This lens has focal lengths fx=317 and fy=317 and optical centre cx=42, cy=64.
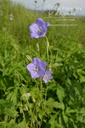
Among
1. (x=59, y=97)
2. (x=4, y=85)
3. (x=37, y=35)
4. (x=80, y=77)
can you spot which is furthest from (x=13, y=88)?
(x=37, y=35)

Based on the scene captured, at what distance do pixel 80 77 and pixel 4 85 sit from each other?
2.13ft

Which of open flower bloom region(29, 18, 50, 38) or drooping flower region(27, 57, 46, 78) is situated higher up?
open flower bloom region(29, 18, 50, 38)

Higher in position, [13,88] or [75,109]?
[13,88]

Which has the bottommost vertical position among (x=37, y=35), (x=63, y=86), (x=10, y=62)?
(x=63, y=86)

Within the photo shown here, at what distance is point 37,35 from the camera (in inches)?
76.0

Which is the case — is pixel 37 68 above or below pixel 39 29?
below

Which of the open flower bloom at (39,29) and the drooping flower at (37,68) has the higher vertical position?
the open flower bloom at (39,29)

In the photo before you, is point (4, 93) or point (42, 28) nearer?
point (42, 28)

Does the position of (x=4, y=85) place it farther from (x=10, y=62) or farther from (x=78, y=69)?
(x=78, y=69)

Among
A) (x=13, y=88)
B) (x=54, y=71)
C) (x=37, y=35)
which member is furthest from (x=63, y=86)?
(x=37, y=35)

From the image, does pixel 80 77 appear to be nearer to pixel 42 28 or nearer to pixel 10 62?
pixel 10 62

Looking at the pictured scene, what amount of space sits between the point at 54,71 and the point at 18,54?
0.40 metres

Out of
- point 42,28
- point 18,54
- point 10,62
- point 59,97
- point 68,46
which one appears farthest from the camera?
point 68,46

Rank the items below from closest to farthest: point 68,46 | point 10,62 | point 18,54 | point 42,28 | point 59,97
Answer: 1. point 42,28
2. point 59,97
3. point 10,62
4. point 18,54
5. point 68,46
